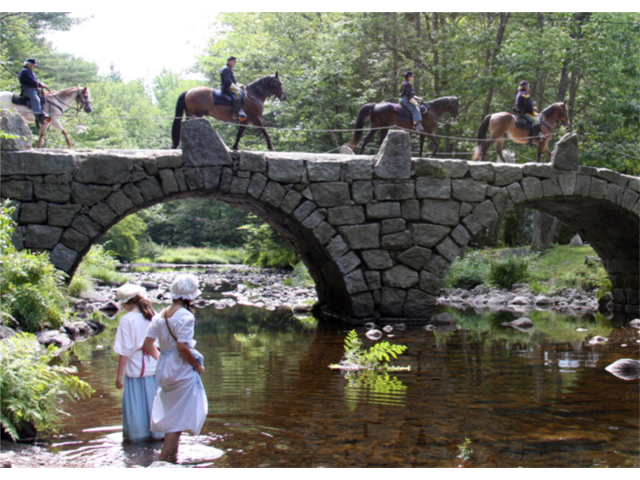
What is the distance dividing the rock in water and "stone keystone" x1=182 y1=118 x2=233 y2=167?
233 inches

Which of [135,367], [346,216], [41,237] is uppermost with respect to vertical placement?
[346,216]

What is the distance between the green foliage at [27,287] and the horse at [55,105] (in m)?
3.00

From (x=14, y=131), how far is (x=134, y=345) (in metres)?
6.16

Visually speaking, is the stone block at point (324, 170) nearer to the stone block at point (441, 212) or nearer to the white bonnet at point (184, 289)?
the stone block at point (441, 212)

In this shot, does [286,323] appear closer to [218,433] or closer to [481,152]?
[481,152]

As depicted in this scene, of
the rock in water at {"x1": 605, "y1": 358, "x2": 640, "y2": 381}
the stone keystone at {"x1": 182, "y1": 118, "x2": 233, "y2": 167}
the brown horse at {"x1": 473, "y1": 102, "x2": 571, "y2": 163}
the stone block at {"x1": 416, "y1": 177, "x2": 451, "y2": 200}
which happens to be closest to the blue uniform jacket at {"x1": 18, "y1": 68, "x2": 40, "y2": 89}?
the stone keystone at {"x1": 182, "y1": 118, "x2": 233, "y2": 167}

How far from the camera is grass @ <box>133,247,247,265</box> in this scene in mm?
34531

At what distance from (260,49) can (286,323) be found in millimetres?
16853

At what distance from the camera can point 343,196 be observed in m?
10.8

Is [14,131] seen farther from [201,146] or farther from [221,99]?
[221,99]

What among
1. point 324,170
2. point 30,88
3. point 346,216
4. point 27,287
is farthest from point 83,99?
point 346,216

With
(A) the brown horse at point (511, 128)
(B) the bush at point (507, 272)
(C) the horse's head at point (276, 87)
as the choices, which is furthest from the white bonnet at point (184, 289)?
(B) the bush at point (507, 272)

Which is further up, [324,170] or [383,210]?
[324,170]

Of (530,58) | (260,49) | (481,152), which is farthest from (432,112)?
(260,49)
